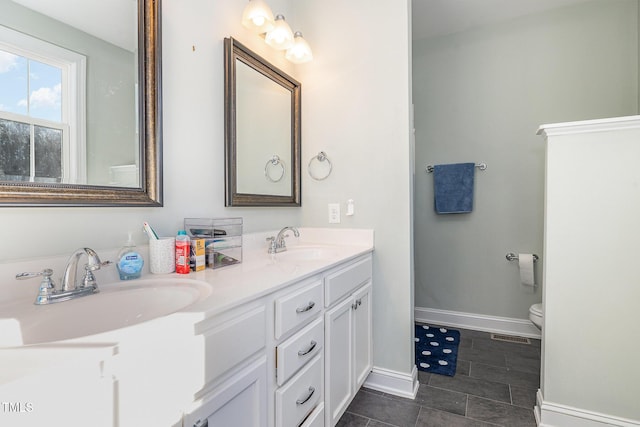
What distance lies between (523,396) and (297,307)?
160 centimetres

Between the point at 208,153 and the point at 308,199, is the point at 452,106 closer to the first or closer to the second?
the point at 308,199

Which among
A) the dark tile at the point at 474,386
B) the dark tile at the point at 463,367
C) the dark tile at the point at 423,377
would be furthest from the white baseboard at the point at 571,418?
the dark tile at the point at 423,377

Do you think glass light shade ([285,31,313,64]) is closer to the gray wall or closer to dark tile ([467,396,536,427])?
the gray wall

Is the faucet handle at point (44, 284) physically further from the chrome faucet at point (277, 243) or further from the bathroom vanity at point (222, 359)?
the chrome faucet at point (277, 243)

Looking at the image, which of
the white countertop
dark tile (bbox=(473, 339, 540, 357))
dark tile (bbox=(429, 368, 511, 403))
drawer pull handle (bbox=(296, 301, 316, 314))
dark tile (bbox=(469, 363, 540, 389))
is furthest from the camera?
dark tile (bbox=(473, 339, 540, 357))

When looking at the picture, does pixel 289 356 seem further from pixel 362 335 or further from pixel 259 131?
pixel 259 131

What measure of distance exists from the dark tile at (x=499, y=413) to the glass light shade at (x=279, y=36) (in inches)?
90.3

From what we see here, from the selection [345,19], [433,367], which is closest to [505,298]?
[433,367]

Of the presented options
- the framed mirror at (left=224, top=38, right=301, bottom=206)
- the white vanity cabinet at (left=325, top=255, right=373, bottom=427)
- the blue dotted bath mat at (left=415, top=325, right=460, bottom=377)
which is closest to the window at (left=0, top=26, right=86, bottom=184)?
the framed mirror at (left=224, top=38, right=301, bottom=206)

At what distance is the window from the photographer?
2.84ft

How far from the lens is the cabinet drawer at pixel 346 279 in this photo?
1.36 metres

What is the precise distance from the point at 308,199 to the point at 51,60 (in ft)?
4.74

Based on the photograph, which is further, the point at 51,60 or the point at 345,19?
the point at 345,19

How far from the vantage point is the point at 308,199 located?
214 cm
